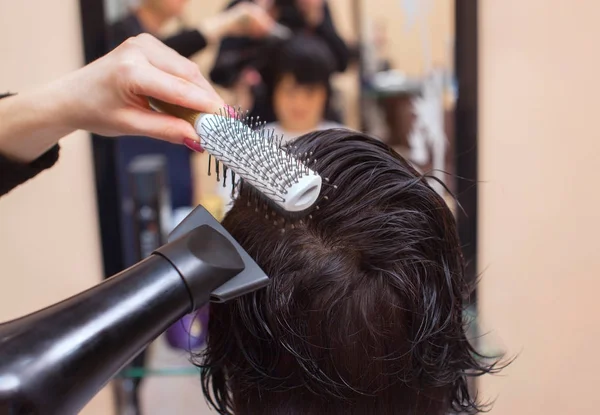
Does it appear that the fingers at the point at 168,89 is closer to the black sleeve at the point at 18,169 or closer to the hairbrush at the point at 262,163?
the hairbrush at the point at 262,163

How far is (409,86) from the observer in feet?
3.50

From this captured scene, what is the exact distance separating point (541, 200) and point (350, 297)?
76 centimetres

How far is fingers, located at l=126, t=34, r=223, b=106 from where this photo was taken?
0.56m

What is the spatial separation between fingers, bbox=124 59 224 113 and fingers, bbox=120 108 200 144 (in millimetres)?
24

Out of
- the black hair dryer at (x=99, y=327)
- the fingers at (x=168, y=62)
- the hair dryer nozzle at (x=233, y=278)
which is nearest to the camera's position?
the black hair dryer at (x=99, y=327)

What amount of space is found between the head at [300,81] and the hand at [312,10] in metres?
0.03

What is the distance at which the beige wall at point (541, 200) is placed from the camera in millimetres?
1036

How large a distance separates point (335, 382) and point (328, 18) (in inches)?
29.7

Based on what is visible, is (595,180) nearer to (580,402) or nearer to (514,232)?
(514,232)

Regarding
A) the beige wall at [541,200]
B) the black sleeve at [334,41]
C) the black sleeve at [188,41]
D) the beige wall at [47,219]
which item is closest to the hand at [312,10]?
the black sleeve at [334,41]

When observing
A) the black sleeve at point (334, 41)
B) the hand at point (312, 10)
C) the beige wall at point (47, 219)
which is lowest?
the beige wall at point (47, 219)

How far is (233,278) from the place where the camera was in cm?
45

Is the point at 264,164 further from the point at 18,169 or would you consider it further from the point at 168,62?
the point at 18,169

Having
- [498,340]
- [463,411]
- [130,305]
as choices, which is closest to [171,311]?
[130,305]
